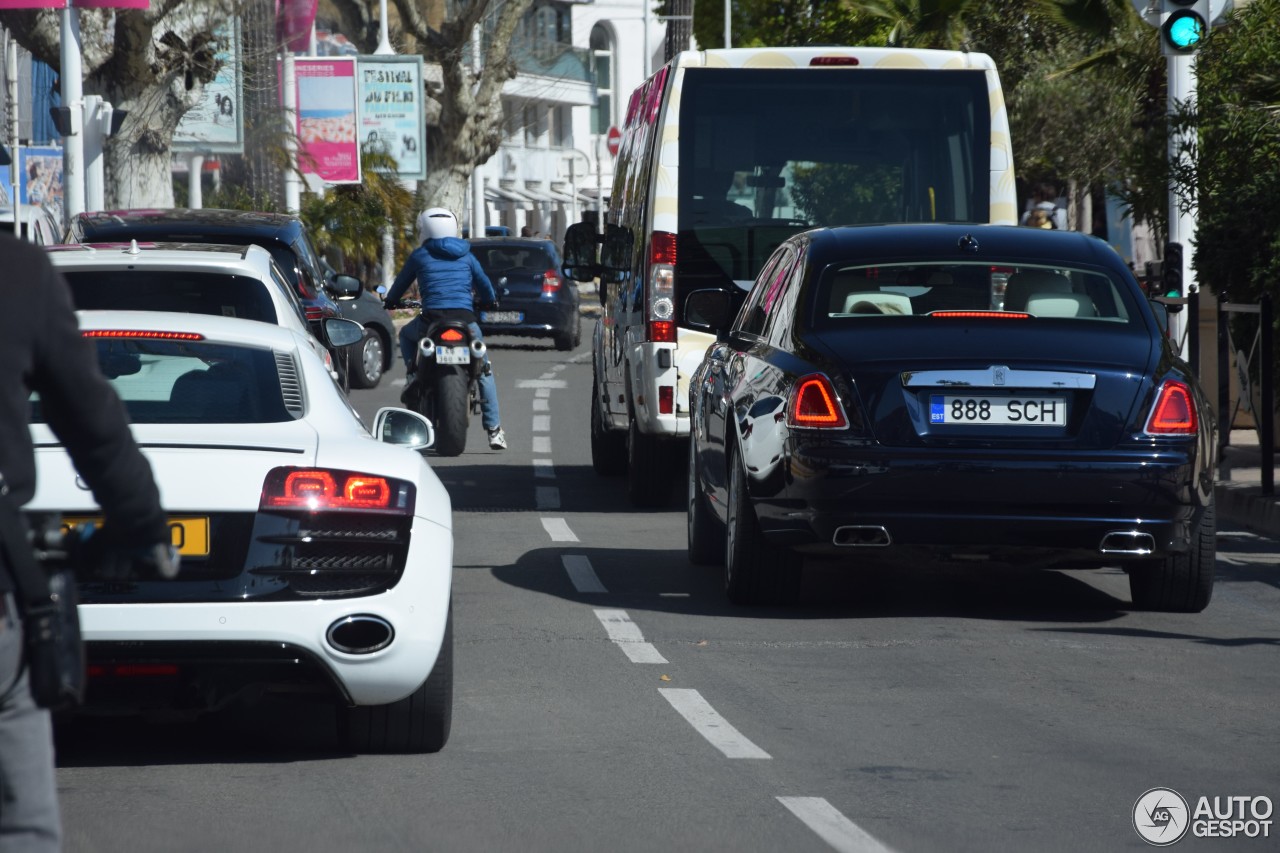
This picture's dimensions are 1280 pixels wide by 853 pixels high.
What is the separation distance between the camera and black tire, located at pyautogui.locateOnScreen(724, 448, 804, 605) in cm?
920

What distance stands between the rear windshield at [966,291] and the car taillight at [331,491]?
349 cm

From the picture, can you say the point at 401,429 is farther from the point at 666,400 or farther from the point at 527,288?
the point at 527,288

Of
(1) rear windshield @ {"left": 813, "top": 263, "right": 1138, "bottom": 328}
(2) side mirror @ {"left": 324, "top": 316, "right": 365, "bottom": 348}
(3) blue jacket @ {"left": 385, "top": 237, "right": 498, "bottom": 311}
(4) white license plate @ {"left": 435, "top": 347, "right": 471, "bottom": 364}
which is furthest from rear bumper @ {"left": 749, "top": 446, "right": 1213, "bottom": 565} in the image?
(3) blue jacket @ {"left": 385, "top": 237, "right": 498, "bottom": 311}

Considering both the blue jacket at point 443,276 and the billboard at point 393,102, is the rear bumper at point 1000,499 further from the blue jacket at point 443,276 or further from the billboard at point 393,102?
the billboard at point 393,102

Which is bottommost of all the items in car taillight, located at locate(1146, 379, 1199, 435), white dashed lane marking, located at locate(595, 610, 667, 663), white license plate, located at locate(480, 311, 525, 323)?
white license plate, located at locate(480, 311, 525, 323)

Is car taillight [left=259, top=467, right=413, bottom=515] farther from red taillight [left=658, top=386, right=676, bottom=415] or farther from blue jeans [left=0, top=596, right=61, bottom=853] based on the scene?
red taillight [left=658, top=386, right=676, bottom=415]

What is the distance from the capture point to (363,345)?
24.9 meters

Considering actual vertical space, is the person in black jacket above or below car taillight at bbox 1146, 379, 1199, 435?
above

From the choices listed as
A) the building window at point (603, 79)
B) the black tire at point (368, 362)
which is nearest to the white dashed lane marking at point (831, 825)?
the black tire at point (368, 362)

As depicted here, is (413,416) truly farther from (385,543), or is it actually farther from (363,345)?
(363,345)

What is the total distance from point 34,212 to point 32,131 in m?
26.9

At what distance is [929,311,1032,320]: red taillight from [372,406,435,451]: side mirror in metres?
2.83

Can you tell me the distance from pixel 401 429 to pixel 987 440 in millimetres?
2639

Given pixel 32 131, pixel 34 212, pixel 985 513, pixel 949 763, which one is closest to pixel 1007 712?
pixel 949 763
